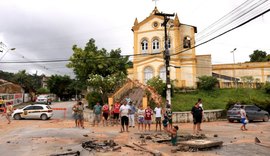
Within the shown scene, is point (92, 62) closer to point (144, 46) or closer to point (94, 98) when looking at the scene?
point (94, 98)

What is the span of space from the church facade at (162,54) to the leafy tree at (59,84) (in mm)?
33751

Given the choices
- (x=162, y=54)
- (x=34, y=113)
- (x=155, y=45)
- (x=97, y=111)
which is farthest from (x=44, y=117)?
(x=155, y=45)

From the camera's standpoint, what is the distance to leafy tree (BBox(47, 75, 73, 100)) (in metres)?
69.3

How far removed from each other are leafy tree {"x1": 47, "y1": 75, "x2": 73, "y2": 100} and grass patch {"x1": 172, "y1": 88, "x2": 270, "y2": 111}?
4412 centimetres

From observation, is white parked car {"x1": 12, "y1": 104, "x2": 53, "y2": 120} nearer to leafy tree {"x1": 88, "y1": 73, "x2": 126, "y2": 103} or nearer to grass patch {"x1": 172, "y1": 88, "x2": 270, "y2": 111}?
leafy tree {"x1": 88, "y1": 73, "x2": 126, "y2": 103}

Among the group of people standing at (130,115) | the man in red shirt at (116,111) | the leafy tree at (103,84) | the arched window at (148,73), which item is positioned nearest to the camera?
the group of people standing at (130,115)

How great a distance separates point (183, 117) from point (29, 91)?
1981 inches

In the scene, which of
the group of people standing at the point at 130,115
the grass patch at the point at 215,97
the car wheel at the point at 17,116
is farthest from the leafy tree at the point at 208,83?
the car wheel at the point at 17,116

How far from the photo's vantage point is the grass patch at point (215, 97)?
2728cm

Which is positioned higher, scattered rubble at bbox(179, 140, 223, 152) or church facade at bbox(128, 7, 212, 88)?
church facade at bbox(128, 7, 212, 88)

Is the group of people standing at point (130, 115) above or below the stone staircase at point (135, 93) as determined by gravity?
below

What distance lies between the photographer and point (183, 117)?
22344 millimetres

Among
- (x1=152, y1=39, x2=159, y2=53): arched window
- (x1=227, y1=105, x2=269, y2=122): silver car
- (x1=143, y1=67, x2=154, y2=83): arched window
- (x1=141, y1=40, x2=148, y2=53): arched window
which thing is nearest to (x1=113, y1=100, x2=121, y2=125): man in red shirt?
(x1=227, y1=105, x2=269, y2=122): silver car

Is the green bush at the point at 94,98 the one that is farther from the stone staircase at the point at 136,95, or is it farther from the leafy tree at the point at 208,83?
the leafy tree at the point at 208,83
